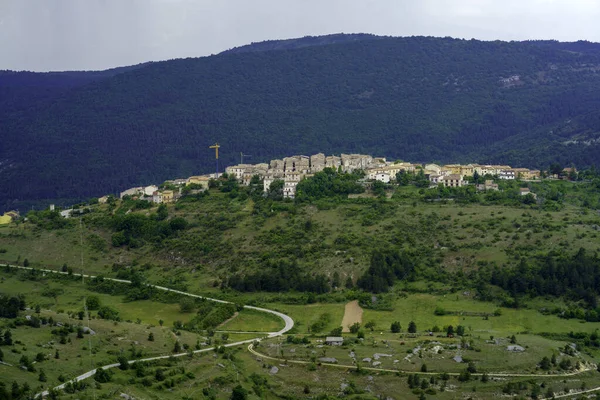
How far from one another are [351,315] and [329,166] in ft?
136

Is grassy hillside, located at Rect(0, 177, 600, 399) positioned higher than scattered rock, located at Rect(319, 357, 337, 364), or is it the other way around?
grassy hillside, located at Rect(0, 177, 600, 399)

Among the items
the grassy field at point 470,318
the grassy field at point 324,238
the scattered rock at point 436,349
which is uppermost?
the grassy field at point 324,238

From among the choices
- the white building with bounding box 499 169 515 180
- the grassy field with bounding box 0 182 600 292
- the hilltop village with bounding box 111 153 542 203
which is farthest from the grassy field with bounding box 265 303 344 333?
the white building with bounding box 499 169 515 180

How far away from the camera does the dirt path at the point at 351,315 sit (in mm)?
70062

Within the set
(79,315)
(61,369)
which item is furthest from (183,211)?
(61,369)

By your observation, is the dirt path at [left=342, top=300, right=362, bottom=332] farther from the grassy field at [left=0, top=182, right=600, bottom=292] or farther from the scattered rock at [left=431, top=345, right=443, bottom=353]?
the scattered rock at [left=431, top=345, right=443, bottom=353]

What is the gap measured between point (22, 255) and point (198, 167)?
107 metres

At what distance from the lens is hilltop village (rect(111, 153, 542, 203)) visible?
10519cm

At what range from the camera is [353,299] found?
77.2 m

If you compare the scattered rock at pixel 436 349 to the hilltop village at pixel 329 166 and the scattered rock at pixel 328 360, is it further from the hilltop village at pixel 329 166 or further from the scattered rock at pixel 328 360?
the hilltop village at pixel 329 166

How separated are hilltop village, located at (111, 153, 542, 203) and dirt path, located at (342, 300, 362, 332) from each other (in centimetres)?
2775

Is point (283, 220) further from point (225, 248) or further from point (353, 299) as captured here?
point (353, 299)

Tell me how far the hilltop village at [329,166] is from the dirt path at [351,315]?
27754mm

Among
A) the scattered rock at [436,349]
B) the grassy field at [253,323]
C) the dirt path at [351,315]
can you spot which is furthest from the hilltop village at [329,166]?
the scattered rock at [436,349]
